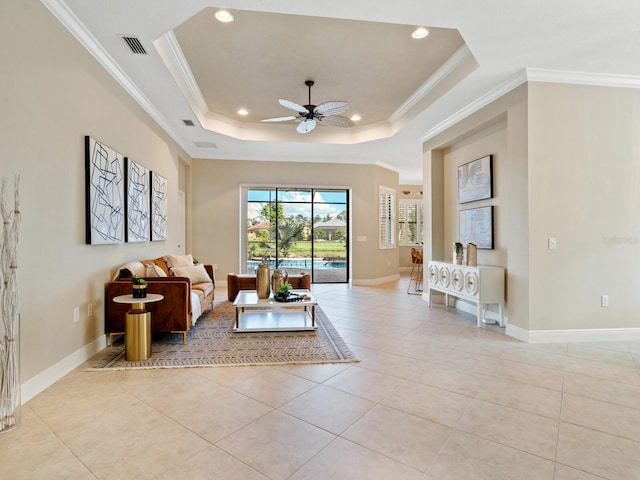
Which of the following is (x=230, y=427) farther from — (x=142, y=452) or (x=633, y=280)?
(x=633, y=280)

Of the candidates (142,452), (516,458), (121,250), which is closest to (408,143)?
(121,250)

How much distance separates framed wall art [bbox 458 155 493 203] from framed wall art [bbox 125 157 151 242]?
470cm

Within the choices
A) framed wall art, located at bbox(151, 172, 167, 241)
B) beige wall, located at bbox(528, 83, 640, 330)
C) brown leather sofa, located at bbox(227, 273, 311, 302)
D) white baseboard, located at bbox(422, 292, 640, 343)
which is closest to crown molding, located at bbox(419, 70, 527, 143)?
beige wall, located at bbox(528, 83, 640, 330)

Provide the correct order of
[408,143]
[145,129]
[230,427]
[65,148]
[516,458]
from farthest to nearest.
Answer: [408,143], [145,129], [65,148], [230,427], [516,458]

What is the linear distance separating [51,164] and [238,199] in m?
5.28

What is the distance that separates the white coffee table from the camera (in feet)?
13.5

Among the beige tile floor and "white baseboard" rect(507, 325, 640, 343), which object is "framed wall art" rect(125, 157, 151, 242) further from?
"white baseboard" rect(507, 325, 640, 343)

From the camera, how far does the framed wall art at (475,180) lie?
4.76m

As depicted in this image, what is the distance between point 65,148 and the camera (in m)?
2.95

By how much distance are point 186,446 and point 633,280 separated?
4867 mm

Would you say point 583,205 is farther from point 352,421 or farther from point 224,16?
point 224,16

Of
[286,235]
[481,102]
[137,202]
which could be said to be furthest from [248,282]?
[481,102]

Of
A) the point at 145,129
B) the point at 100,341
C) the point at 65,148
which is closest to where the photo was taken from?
the point at 65,148

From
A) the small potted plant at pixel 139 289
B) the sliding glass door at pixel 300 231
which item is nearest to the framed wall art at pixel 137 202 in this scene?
the small potted plant at pixel 139 289
